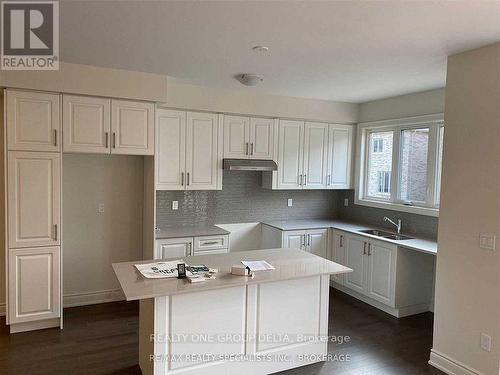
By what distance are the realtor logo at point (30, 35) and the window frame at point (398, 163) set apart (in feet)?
12.8

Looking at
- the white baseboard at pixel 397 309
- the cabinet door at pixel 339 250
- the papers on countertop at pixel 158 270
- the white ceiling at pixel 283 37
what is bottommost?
the white baseboard at pixel 397 309

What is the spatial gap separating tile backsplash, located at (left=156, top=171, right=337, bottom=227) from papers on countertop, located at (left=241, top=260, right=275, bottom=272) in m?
1.92

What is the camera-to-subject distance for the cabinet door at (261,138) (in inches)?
189

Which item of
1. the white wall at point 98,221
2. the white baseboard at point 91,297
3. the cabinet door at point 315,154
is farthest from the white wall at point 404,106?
the white baseboard at point 91,297

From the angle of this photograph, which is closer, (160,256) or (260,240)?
(160,256)

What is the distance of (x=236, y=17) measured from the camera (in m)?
2.34

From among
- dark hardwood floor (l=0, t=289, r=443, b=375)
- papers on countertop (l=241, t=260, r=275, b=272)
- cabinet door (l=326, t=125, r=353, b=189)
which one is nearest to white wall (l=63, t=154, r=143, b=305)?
dark hardwood floor (l=0, t=289, r=443, b=375)

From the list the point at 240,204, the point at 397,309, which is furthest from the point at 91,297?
the point at 397,309

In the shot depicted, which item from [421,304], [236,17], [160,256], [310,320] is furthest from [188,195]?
[421,304]

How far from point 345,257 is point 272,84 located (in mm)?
2387

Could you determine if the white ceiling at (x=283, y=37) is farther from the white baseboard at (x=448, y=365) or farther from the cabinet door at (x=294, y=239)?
the white baseboard at (x=448, y=365)

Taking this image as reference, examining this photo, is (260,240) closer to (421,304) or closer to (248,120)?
(248,120)

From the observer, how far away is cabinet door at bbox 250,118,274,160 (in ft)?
15.7

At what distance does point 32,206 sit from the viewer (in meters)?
3.46
